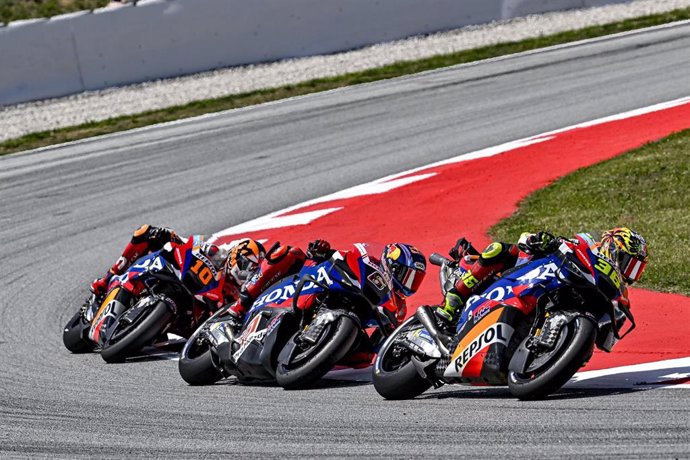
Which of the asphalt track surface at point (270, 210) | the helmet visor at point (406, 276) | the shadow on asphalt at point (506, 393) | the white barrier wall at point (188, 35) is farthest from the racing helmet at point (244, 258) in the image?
the white barrier wall at point (188, 35)

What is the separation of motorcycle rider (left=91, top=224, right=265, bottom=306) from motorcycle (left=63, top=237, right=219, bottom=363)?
0.09 m

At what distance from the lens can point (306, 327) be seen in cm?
809

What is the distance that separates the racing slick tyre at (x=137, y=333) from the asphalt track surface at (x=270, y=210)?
0.43 feet

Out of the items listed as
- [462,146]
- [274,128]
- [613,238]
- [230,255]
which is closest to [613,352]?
[613,238]

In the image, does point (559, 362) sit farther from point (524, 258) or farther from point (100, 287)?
point (100, 287)

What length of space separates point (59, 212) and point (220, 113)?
6.42 m

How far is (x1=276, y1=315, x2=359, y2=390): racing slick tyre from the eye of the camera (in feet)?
25.6

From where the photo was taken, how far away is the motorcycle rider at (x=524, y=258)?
7094 mm

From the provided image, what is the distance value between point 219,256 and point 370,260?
6.83ft

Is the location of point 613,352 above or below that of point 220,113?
above

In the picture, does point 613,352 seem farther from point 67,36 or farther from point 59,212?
point 67,36

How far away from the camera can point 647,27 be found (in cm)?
2455

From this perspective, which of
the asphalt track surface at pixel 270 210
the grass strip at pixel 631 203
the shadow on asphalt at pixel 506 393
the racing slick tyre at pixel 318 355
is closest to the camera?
the asphalt track surface at pixel 270 210

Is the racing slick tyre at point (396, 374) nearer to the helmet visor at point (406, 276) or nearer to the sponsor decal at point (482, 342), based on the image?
the sponsor decal at point (482, 342)
